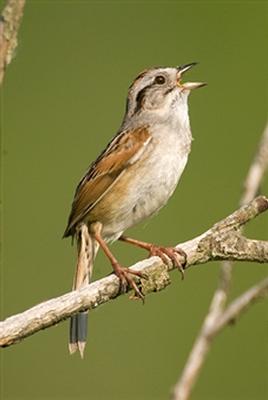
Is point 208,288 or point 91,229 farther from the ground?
point 91,229

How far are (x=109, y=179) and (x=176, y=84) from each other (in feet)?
2.37

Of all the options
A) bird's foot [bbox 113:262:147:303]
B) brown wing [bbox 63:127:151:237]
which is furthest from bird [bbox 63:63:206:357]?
bird's foot [bbox 113:262:147:303]

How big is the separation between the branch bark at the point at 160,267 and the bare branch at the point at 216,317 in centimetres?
26

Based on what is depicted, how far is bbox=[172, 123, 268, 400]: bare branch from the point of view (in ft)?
6.38

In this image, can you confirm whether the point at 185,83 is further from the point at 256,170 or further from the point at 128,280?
the point at 256,170

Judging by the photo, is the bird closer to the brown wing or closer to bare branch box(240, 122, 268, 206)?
the brown wing

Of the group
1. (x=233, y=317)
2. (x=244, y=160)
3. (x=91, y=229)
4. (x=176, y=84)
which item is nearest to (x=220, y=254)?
(x=233, y=317)

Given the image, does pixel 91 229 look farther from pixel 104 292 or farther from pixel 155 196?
pixel 104 292

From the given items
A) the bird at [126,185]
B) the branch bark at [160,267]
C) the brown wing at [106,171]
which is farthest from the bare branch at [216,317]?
the brown wing at [106,171]

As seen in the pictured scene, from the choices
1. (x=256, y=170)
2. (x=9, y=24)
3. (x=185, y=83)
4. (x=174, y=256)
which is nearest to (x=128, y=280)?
(x=174, y=256)

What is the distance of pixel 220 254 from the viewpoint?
298 cm

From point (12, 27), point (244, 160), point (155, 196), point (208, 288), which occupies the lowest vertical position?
point (208, 288)

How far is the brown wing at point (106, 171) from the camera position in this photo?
12.9 ft

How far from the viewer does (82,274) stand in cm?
405
